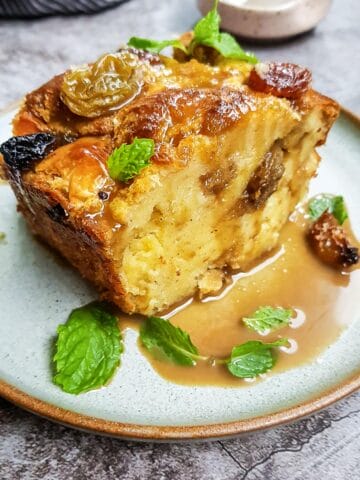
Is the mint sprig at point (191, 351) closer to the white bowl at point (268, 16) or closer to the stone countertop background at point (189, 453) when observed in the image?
the stone countertop background at point (189, 453)

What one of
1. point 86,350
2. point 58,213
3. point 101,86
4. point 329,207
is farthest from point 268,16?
point 86,350

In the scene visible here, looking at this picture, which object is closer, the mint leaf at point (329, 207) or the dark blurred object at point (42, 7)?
the mint leaf at point (329, 207)

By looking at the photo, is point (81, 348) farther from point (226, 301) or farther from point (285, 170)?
point (285, 170)

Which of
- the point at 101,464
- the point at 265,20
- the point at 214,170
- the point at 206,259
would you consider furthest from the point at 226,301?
the point at 265,20

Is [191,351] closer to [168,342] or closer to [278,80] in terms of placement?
[168,342]

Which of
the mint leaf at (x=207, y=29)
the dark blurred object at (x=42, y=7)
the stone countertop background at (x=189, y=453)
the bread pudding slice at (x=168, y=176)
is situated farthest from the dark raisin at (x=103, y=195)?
the dark blurred object at (x=42, y=7)
